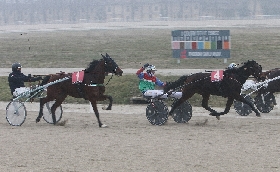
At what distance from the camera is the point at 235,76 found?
50.7ft

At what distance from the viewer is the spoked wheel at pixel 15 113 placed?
16109mm

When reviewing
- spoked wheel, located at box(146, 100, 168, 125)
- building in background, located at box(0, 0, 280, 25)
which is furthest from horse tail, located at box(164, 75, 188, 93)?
building in background, located at box(0, 0, 280, 25)

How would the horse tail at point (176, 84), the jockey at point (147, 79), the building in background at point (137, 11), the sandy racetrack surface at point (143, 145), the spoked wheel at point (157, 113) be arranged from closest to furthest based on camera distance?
the sandy racetrack surface at point (143, 145) → the spoked wheel at point (157, 113) → the horse tail at point (176, 84) → the jockey at point (147, 79) → the building in background at point (137, 11)

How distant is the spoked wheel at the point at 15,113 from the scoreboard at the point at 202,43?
13340 millimetres

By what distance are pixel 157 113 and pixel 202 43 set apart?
13.3 meters

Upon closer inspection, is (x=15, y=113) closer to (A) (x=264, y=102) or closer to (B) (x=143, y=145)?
(B) (x=143, y=145)

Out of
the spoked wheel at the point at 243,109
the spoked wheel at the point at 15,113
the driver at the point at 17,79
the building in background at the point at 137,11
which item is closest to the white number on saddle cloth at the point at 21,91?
the driver at the point at 17,79

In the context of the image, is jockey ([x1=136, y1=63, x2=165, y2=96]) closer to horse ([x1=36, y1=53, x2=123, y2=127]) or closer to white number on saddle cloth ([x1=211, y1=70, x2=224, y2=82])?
horse ([x1=36, y1=53, x2=123, y2=127])

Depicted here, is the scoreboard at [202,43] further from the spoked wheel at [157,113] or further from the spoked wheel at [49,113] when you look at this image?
the spoked wheel at [157,113]

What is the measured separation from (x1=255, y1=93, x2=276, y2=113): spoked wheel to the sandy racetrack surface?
0.39 meters

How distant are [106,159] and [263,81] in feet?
22.6

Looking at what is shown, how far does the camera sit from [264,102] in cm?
1778

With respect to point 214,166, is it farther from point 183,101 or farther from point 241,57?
point 241,57

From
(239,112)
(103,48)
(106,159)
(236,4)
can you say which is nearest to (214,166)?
(106,159)
